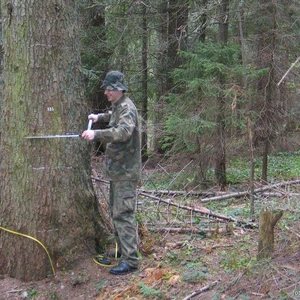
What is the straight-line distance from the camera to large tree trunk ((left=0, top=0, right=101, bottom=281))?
14.6 ft

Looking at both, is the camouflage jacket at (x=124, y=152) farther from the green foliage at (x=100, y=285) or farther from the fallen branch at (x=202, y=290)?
the fallen branch at (x=202, y=290)

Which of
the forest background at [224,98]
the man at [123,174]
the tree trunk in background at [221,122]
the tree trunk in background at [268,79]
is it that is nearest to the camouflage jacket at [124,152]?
the man at [123,174]

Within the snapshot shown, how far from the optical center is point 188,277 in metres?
4.32

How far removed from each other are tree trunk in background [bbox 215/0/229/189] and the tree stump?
650 cm

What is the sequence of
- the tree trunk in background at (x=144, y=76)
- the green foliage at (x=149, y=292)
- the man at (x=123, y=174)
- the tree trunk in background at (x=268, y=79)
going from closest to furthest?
the green foliage at (x=149, y=292)
the man at (x=123, y=174)
the tree trunk in background at (x=268, y=79)
the tree trunk in background at (x=144, y=76)

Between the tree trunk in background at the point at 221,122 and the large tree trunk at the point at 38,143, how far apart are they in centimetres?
663

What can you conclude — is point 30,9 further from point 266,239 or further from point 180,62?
point 180,62

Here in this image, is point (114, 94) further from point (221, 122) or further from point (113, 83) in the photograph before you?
point (221, 122)

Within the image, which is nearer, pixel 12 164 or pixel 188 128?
pixel 12 164

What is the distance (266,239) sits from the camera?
436 centimetres

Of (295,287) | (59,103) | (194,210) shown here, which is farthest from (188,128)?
(295,287)

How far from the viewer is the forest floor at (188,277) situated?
3.85 metres

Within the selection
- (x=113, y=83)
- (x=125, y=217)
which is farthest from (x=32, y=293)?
(x=113, y=83)

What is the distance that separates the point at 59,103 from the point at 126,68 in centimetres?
1189
